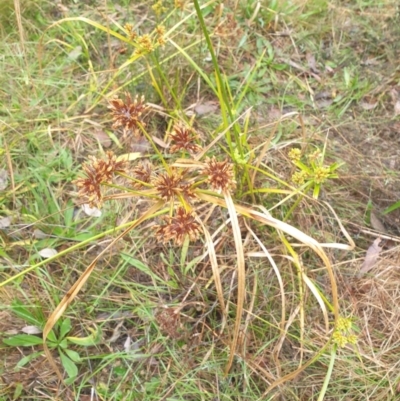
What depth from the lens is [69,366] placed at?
144cm

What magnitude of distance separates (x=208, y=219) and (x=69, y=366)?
65cm

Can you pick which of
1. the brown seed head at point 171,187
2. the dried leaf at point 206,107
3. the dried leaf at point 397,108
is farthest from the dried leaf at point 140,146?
the dried leaf at point 397,108

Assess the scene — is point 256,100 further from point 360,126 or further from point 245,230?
point 245,230

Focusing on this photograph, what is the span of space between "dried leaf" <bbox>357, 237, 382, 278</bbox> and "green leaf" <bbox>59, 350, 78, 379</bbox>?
97 cm

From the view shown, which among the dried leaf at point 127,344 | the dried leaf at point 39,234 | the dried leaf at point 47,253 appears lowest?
the dried leaf at point 127,344

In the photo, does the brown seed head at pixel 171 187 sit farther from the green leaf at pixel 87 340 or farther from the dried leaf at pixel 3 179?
the dried leaf at pixel 3 179

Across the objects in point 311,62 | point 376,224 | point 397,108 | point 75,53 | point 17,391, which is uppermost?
point 75,53

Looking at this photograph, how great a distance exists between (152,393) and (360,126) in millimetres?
1320

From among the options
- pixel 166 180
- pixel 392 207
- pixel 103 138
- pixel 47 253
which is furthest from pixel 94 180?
pixel 392 207

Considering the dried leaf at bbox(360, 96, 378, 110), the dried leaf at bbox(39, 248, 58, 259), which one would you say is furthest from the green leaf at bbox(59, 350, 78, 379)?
the dried leaf at bbox(360, 96, 378, 110)

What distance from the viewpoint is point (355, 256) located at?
5.54ft

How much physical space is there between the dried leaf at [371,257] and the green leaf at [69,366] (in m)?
0.97

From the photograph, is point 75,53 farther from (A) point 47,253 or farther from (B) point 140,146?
(A) point 47,253

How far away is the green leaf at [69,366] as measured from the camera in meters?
1.43
